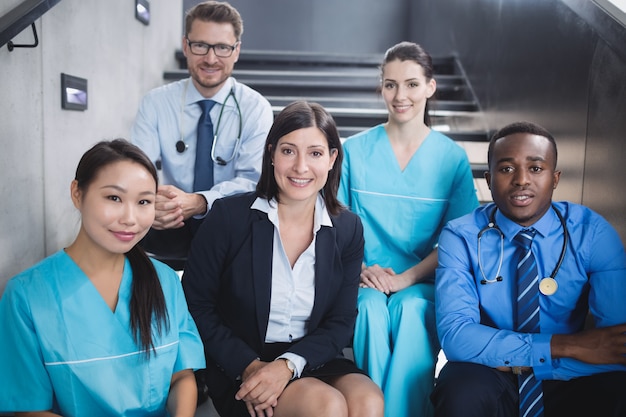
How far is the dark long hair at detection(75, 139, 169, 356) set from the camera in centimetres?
127

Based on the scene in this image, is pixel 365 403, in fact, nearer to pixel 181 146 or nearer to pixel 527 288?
pixel 527 288

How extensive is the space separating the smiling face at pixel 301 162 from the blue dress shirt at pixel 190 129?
65cm

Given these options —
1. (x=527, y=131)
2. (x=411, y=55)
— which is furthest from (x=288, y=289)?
(x=411, y=55)

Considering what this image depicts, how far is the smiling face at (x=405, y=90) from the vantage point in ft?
6.85

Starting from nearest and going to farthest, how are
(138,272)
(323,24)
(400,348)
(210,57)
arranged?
1. (138,272)
2. (400,348)
3. (210,57)
4. (323,24)

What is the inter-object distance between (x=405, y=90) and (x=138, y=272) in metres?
1.18

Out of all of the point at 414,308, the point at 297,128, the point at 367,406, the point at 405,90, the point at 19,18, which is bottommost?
the point at 367,406

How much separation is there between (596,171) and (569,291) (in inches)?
23.0

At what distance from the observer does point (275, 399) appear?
1.42 meters

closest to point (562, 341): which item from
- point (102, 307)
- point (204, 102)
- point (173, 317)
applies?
point (173, 317)

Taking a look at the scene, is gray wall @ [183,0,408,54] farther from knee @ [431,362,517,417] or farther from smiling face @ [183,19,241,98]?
knee @ [431,362,517,417]

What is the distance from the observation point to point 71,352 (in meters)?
1.21

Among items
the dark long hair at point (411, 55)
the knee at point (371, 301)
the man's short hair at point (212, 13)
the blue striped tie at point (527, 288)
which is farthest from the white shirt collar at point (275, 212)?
the man's short hair at point (212, 13)

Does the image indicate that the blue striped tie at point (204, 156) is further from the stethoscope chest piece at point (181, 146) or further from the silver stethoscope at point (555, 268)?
the silver stethoscope at point (555, 268)
